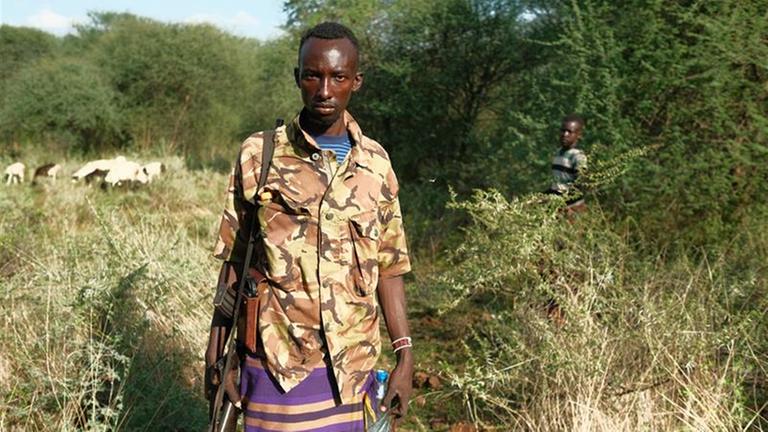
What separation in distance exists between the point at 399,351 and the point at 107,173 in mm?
9232

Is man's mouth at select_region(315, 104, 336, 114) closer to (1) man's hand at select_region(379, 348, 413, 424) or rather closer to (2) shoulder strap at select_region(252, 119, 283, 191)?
(2) shoulder strap at select_region(252, 119, 283, 191)

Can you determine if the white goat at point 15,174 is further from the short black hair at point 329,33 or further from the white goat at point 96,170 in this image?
the short black hair at point 329,33

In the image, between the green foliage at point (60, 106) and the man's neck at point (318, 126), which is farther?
the green foliage at point (60, 106)

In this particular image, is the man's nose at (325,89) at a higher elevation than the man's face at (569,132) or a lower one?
higher

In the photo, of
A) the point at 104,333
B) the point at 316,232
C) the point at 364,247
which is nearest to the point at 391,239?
the point at 364,247

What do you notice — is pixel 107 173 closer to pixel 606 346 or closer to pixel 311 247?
pixel 606 346

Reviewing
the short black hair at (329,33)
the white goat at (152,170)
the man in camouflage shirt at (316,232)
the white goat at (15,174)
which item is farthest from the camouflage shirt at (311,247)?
the white goat at (15,174)

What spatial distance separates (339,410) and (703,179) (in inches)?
179

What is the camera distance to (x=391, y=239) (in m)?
2.14

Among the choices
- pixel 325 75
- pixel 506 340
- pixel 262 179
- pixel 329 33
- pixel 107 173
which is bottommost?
pixel 107 173

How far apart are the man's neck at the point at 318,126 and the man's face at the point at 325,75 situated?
0.03m

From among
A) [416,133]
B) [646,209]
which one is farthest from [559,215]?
[416,133]

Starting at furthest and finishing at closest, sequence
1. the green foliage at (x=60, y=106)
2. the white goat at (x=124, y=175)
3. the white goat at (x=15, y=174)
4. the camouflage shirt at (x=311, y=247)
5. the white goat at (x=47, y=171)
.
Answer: the green foliage at (x=60, y=106)
the white goat at (x=47, y=171)
the white goat at (x=15, y=174)
the white goat at (x=124, y=175)
the camouflage shirt at (x=311, y=247)

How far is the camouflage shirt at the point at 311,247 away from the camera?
6.38ft
